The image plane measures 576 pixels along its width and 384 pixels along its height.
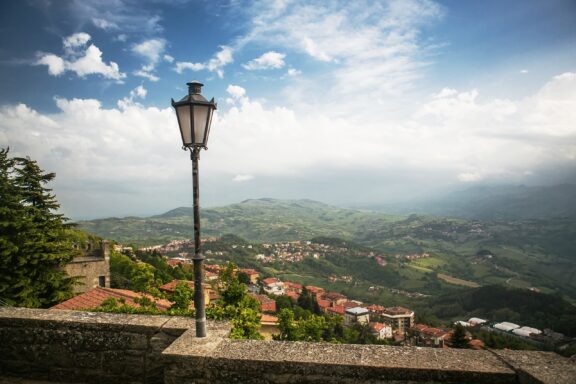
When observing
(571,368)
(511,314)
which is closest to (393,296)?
(511,314)

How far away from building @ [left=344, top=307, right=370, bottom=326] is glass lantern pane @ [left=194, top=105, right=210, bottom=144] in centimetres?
8052

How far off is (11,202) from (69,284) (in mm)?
6503

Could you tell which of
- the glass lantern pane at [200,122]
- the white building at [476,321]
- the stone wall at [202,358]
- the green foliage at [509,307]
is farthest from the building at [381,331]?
the glass lantern pane at [200,122]

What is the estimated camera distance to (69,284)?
74.8ft

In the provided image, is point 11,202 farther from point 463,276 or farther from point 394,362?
point 463,276

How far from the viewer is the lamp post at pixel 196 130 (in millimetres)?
4398

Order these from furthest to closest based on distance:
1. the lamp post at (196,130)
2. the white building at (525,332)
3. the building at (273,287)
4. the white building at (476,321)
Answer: the white building at (476,321)
the building at (273,287)
the white building at (525,332)
the lamp post at (196,130)

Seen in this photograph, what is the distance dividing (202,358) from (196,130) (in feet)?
9.28

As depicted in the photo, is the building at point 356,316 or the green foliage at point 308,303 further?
the building at point 356,316

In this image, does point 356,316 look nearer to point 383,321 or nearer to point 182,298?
point 383,321

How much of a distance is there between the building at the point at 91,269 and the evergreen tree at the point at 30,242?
4.69m

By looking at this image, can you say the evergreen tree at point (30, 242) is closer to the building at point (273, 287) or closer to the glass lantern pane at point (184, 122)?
the glass lantern pane at point (184, 122)

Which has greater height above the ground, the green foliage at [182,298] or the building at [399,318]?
the green foliage at [182,298]

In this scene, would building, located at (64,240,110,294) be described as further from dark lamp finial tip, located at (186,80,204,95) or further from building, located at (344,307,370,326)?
building, located at (344,307,370,326)
